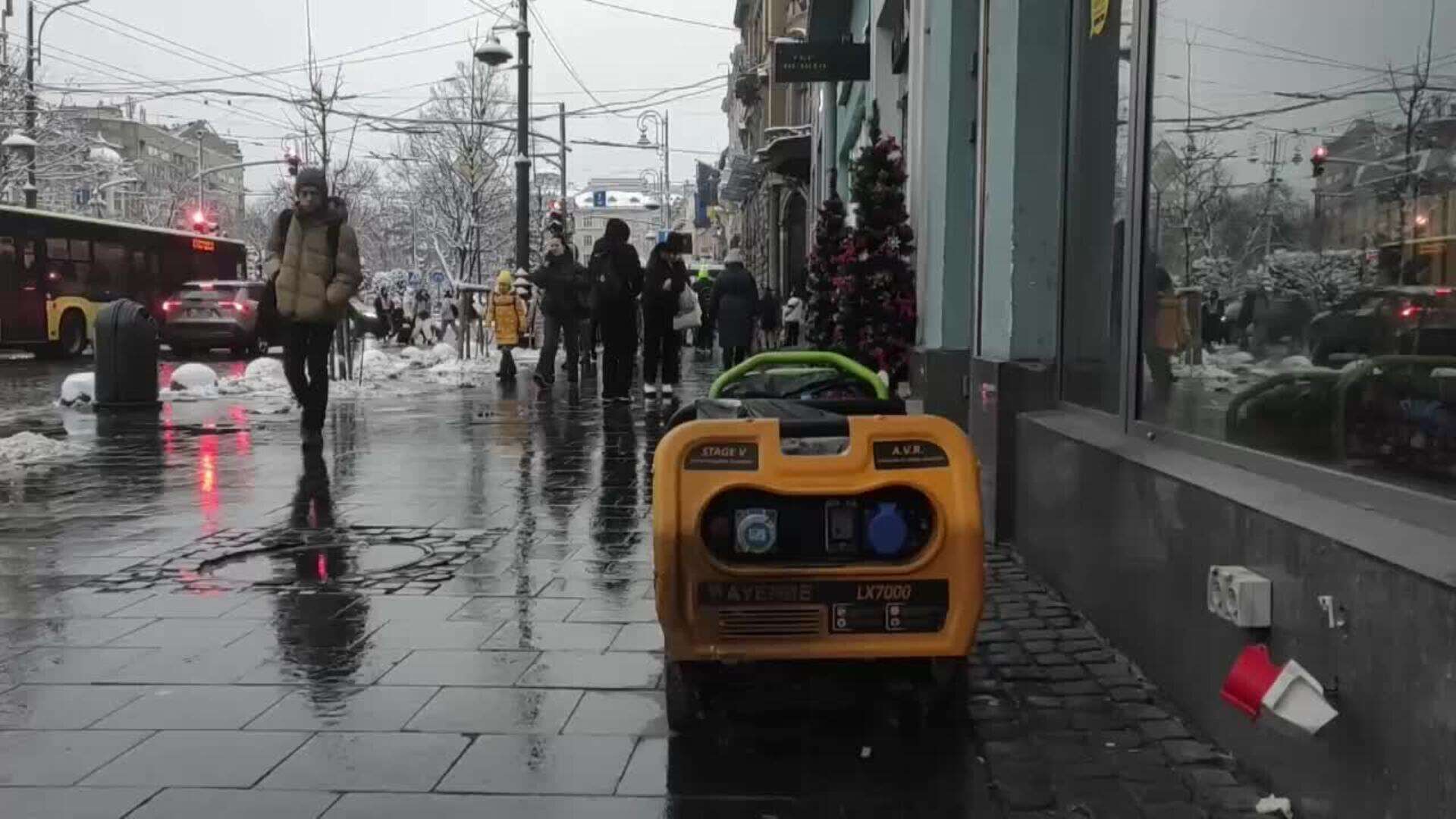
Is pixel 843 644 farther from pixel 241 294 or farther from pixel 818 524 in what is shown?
pixel 241 294

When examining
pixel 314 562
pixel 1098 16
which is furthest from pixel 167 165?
pixel 1098 16

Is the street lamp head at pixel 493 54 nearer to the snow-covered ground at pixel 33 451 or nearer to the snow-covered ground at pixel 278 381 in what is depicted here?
the snow-covered ground at pixel 278 381

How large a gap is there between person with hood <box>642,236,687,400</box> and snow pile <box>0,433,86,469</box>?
20.4 ft

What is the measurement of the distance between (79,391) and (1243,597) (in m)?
13.9

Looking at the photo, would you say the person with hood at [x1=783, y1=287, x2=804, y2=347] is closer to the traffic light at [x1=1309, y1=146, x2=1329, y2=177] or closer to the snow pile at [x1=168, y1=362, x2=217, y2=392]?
the snow pile at [x1=168, y1=362, x2=217, y2=392]

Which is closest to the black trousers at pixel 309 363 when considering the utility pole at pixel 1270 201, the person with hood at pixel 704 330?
the utility pole at pixel 1270 201

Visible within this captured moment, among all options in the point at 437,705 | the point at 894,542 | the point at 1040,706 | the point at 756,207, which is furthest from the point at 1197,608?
the point at 756,207

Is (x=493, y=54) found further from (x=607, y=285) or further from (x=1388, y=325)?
(x=1388, y=325)

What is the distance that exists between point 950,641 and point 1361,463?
3.98 feet

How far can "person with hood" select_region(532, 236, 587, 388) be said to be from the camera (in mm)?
17312

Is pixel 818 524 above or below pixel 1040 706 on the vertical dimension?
above

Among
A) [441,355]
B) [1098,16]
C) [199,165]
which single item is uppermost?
[199,165]

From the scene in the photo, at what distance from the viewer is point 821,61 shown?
1747 centimetres

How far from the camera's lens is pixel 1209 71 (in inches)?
192
